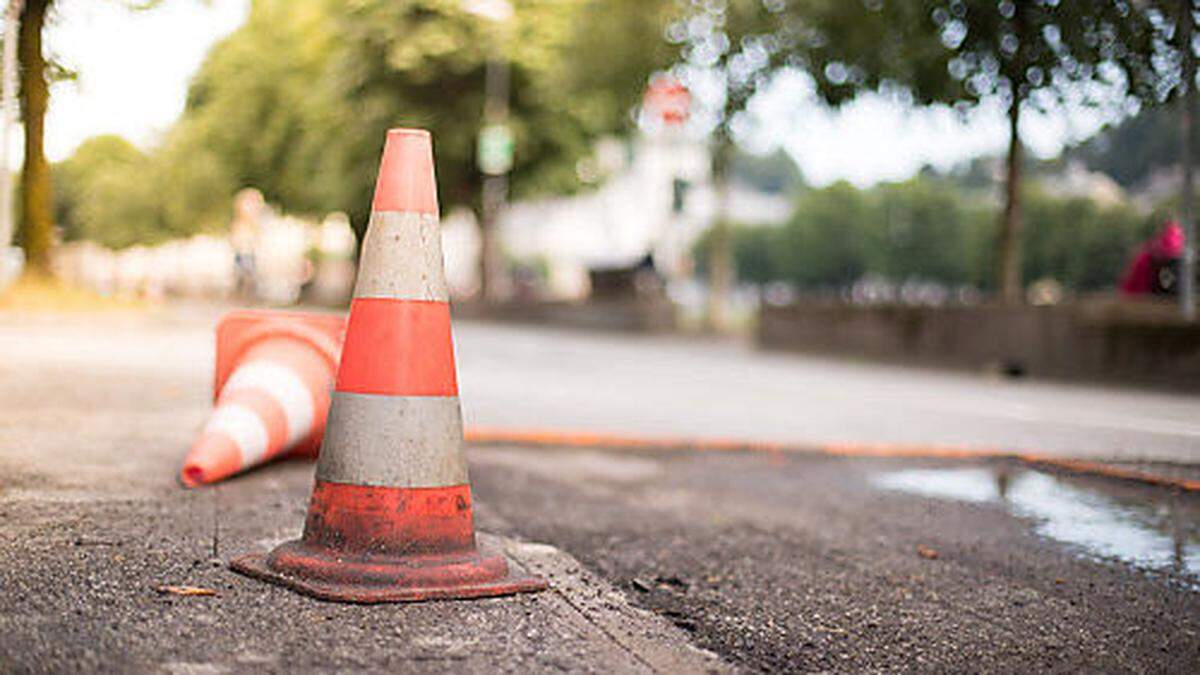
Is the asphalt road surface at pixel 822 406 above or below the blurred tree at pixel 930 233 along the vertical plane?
below

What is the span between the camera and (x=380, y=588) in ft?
10.1

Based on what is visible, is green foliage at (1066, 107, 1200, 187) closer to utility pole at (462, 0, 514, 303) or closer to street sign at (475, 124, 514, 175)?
street sign at (475, 124, 514, 175)

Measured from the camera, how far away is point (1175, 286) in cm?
1523

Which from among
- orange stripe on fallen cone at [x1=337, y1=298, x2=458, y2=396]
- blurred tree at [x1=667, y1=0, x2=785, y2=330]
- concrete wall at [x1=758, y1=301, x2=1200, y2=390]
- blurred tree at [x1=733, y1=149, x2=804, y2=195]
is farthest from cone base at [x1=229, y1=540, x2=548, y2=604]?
blurred tree at [x1=733, y1=149, x2=804, y2=195]

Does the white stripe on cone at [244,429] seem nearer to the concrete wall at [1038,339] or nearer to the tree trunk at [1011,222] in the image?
the concrete wall at [1038,339]

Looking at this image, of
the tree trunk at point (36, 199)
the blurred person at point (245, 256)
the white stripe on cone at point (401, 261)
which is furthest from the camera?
the blurred person at point (245, 256)

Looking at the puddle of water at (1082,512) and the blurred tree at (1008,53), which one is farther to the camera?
the blurred tree at (1008,53)

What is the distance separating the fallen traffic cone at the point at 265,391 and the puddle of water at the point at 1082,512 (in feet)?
8.46

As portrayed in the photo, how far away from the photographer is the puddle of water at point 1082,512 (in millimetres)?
4402

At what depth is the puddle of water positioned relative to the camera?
440cm

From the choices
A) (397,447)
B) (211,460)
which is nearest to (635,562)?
(397,447)

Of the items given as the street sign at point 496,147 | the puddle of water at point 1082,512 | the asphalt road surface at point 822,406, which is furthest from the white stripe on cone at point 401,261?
the street sign at point 496,147

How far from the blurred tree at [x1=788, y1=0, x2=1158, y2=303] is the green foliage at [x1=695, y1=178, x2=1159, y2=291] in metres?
2.13

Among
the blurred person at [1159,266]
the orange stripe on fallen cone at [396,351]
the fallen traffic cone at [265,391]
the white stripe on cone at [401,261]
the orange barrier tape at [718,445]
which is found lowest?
the orange barrier tape at [718,445]
